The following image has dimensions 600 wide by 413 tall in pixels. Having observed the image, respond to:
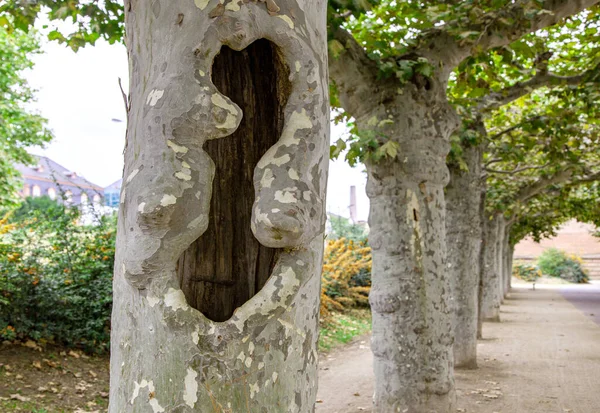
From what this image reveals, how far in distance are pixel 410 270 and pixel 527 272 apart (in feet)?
183

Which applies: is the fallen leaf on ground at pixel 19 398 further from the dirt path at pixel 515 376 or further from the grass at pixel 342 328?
the grass at pixel 342 328

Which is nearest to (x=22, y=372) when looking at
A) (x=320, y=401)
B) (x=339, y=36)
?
(x=320, y=401)

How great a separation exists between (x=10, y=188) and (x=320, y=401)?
54.7 feet

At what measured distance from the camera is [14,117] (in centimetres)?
2247

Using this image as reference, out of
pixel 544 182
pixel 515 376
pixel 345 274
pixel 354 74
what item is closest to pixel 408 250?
pixel 354 74

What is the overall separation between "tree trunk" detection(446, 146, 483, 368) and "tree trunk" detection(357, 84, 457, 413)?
420cm

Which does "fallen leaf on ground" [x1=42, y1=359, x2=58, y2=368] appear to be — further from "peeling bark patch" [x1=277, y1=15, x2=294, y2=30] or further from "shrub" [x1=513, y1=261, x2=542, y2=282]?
"shrub" [x1=513, y1=261, x2=542, y2=282]

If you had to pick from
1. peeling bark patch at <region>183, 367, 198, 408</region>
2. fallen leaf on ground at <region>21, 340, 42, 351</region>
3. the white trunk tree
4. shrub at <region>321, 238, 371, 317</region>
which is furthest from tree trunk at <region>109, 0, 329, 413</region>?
shrub at <region>321, 238, 371, 317</region>

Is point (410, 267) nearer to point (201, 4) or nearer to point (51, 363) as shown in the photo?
point (201, 4)

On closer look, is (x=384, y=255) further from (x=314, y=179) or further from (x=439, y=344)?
(x=314, y=179)

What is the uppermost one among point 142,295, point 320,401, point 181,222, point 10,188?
point 10,188

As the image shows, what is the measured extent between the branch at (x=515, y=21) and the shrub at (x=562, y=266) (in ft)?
177

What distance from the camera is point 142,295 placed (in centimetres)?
229

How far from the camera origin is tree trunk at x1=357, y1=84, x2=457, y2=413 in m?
6.26
